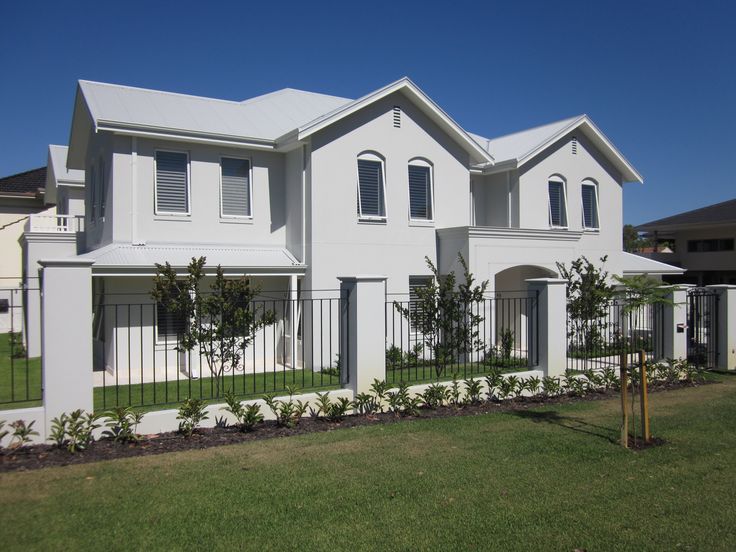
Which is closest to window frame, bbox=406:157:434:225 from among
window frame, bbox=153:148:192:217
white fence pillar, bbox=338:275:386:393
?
window frame, bbox=153:148:192:217

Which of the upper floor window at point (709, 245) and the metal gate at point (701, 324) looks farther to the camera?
the upper floor window at point (709, 245)

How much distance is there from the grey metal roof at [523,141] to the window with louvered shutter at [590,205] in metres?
2.33

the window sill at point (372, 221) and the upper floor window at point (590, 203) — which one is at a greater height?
the upper floor window at point (590, 203)

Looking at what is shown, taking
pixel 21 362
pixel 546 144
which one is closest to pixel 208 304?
pixel 21 362

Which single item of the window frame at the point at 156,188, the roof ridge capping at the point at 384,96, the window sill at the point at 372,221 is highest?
the roof ridge capping at the point at 384,96

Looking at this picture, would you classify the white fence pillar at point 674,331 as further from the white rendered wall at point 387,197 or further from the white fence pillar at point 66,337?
the white fence pillar at point 66,337

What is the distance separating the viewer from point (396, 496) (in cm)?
603

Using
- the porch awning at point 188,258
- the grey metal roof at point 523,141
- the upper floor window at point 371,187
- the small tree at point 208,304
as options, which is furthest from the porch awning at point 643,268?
the small tree at point 208,304

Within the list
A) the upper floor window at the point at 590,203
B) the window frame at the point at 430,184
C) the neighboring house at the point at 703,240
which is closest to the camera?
the window frame at the point at 430,184

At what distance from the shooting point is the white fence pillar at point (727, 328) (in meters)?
14.2

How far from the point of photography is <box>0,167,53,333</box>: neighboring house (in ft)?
93.5

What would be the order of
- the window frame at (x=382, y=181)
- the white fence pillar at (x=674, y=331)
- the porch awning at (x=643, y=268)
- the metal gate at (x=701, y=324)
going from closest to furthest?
1. the white fence pillar at (x=674, y=331)
2. the metal gate at (x=701, y=324)
3. the window frame at (x=382, y=181)
4. the porch awning at (x=643, y=268)

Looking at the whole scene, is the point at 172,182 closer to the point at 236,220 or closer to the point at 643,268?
the point at 236,220

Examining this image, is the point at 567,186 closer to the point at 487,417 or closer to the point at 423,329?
the point at 423,329
